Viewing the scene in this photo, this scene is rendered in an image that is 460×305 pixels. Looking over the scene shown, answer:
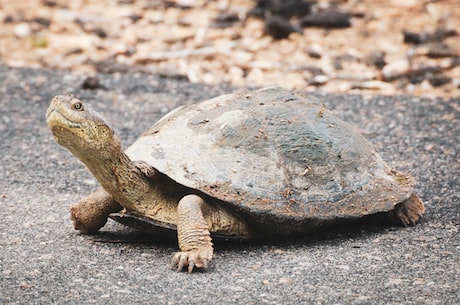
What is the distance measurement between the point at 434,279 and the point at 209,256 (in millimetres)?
1223

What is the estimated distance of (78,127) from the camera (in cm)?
408

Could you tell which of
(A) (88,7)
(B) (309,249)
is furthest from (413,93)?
(A) (88,7)

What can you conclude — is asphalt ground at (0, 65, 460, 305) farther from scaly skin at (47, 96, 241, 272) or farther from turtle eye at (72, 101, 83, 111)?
turtle eye at (72, 101, 83, 111)

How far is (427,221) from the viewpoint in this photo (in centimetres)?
488

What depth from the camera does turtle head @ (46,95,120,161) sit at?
13.3 ft

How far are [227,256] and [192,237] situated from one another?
→ 33cm

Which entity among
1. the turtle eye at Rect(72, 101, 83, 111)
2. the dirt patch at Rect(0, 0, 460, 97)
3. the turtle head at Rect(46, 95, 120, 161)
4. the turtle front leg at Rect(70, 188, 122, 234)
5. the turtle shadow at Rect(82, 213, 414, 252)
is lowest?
the dirt patch at Rect(0, 0, 460, 97)

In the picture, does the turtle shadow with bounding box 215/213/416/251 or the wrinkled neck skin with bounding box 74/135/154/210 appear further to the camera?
the turtle shadow with bounding box 215/213/416/251

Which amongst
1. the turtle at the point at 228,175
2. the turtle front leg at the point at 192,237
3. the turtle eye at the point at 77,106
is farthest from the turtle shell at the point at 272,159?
the turtle eye at the point at 77,106

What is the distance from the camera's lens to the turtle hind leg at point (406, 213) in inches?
189

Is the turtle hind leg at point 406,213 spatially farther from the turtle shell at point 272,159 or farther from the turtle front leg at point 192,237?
the turtle front leg at point 192,237

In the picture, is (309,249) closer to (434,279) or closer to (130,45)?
(434,279)

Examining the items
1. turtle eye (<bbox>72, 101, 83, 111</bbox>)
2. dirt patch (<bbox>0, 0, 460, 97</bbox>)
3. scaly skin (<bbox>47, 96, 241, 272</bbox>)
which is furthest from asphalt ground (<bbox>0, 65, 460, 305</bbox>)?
dirt patch (<bbox>0, 0, 460, 97</bbox>)

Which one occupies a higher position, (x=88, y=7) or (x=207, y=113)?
(x=207, y=113)
